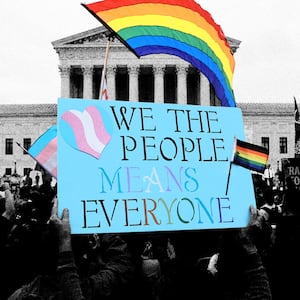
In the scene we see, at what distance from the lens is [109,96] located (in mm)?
61219

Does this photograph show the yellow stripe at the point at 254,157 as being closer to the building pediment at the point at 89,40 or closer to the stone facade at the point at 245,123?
the stone facade at the point at 245,123

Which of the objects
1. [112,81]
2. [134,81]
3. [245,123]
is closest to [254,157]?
[245,123]

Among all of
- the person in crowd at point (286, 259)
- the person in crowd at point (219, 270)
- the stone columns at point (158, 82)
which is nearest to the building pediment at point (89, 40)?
the stone columns at point (158, 82)

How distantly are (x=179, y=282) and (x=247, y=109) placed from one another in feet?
196

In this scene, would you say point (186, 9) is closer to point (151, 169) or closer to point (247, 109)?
point (151, 169)

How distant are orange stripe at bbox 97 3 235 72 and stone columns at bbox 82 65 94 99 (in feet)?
191

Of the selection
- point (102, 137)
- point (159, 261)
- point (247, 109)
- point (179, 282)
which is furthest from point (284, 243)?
point (247, 109)

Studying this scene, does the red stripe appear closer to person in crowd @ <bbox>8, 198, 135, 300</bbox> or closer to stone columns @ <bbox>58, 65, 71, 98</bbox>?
person in crowd @ <bbox>8, 198, 135, 300</bbox>

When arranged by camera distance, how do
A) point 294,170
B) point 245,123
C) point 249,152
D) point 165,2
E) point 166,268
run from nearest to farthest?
point 249,152, point 166,268, point 165,2, point 294,170, point 245,123

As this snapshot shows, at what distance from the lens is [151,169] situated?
3561mm

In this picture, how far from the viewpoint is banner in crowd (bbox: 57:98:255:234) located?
133 inches

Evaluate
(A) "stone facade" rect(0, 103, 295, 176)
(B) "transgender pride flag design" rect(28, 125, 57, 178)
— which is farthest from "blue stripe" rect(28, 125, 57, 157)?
(A) "stone facade" rect(0, 103, 295, 176)

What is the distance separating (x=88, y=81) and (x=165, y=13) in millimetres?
59289

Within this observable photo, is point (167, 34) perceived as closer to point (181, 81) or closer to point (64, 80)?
point (64, 80)
